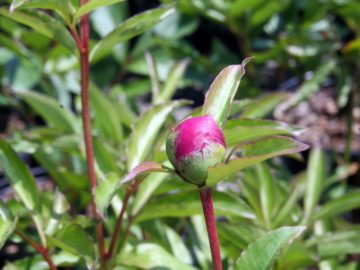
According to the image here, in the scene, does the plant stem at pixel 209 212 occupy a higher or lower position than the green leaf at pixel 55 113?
higher

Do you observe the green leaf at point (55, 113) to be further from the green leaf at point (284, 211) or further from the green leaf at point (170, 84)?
the green leaf at point (284, 211)

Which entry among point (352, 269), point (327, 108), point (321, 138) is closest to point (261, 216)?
point (352, 269)

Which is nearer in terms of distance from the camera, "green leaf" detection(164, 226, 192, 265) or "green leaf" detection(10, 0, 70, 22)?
"green leaf" detection(10, 0, 70, 22)

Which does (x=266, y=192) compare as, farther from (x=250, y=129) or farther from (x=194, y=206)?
(x=250, y=129)

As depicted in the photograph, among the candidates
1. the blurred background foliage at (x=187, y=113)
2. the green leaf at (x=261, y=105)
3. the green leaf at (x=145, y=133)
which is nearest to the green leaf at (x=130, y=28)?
the blurred background foliage at (x=187, y=113)

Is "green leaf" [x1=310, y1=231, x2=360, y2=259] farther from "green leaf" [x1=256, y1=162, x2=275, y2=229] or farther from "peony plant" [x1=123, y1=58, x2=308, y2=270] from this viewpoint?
"peony plant" [x1=123, y1=58, x2=308, y2=270]

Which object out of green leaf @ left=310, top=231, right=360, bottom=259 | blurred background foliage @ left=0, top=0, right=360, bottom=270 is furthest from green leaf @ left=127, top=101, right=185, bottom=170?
green leaf @ left=310, top=231, right=360, bottom=259

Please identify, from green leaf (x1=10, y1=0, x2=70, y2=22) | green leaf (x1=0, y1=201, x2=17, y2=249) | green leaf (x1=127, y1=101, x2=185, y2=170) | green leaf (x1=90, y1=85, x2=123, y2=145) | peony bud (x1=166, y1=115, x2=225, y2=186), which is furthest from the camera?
green leaf (x1=90, y1=85, x2=123, y2=145)

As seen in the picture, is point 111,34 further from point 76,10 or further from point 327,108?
point 327,108
